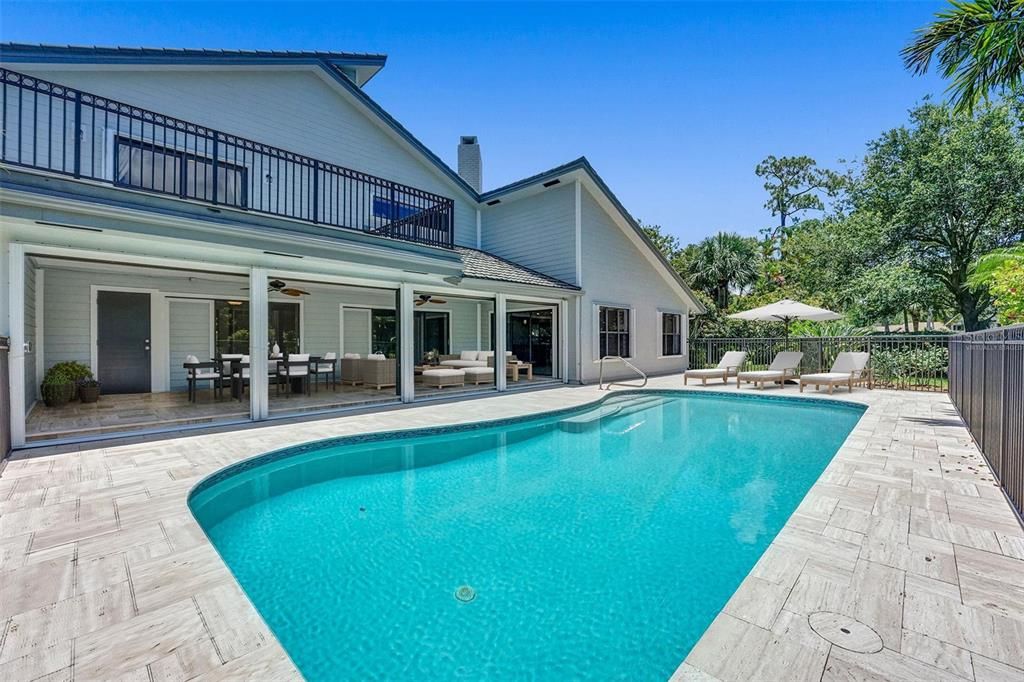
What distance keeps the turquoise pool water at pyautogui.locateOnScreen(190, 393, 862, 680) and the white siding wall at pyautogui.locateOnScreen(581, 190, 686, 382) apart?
645 cm

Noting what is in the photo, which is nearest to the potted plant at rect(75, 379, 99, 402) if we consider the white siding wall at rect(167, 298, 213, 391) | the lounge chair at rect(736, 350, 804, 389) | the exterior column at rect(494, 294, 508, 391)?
the white siding wall at rect(167, 298, 213, 391)

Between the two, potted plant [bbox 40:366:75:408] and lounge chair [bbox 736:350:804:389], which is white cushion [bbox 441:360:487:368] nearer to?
lounge chair [bbox 736:350:804:389]

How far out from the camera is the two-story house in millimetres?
6172

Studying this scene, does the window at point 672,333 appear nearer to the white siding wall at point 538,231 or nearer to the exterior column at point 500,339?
the white siding wall at point 538,231

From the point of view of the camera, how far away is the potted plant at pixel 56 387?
28.6ft

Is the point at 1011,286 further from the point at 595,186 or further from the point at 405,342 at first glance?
the point at 405,342

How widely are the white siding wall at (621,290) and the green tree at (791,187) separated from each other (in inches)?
→ 905

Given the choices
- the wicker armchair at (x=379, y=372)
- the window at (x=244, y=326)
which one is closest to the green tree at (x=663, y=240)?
the wicker armchair at (x=379, y=372)

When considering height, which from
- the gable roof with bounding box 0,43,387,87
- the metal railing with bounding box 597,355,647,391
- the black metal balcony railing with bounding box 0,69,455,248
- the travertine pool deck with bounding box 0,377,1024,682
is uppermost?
the gable roof with bounding box 0,43,387,87

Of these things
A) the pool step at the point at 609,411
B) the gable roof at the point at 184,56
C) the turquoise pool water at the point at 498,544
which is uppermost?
the gable roof at the point at 184,56

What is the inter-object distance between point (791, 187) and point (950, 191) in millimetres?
20548

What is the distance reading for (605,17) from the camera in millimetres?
10617

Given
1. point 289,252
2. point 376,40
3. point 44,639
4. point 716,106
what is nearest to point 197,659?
point 44,639

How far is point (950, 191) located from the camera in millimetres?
16344
